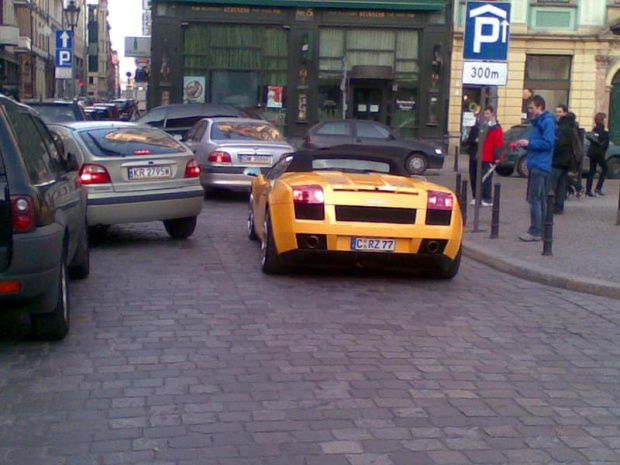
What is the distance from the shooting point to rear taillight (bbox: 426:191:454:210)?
30.8 feet

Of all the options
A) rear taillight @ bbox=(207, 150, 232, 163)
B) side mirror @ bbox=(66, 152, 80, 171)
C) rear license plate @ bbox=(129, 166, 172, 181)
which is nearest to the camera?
side mirror @ bbox=(66, 152, 80, 171)

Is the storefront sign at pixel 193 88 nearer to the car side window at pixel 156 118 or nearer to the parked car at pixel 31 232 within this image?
the car side window at pixel 156 118

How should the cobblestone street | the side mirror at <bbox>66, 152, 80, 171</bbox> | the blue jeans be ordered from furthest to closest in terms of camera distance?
1. the blue jeans
2. the side mirror at <bbox>66, 152, 80, 171</bbox>
3. the cobblestone street

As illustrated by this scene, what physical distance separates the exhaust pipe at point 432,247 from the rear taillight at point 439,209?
18cm

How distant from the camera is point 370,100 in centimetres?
3575

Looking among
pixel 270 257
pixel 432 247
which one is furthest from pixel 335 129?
→ pixel 432 247

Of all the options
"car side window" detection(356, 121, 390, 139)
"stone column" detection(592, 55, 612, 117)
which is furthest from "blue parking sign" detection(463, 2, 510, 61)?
"stone column" detection(592, 55, 612, 117)

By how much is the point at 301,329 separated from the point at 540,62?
2933 cm

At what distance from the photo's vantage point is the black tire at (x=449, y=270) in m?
9.67

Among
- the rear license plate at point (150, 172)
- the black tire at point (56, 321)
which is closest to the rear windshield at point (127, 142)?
the rear license plate at point (150, 172)

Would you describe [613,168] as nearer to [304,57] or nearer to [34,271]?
[304,57]

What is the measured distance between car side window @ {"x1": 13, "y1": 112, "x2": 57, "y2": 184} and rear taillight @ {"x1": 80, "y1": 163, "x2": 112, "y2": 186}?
3475mm

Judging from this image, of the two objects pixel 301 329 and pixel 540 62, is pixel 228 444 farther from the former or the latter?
pixel 540 62

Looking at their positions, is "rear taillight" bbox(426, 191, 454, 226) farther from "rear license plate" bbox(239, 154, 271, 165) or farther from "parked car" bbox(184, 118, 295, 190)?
"rear license plate" bbox(239, 154, 271, 165)
